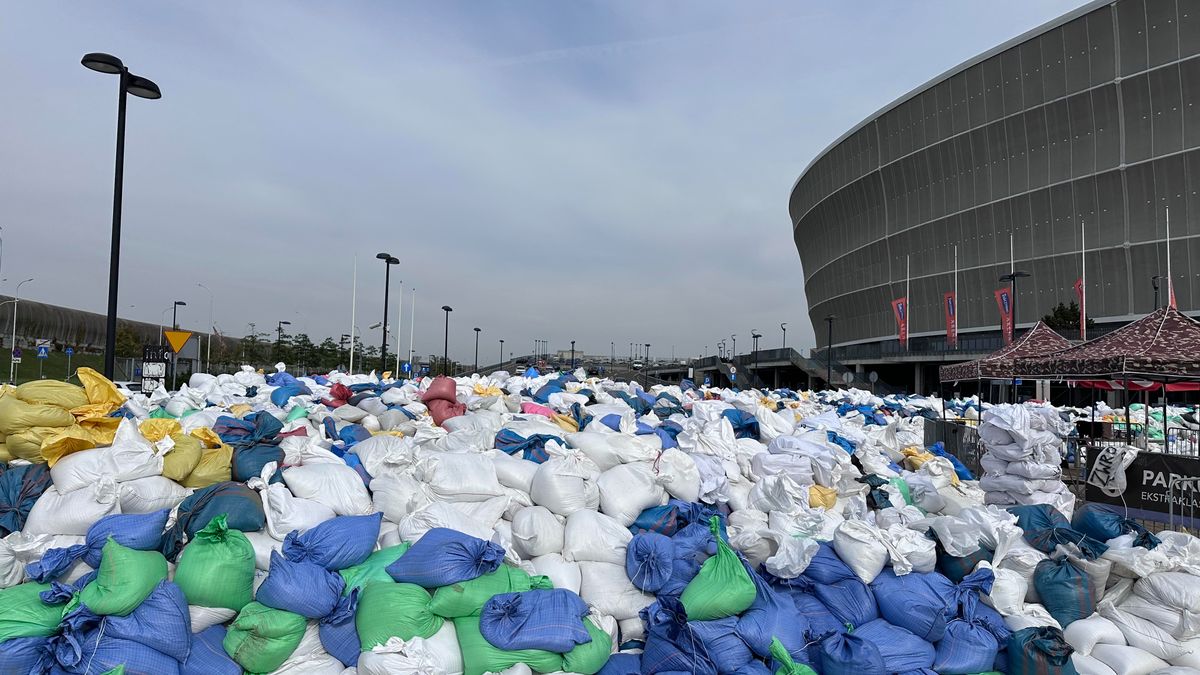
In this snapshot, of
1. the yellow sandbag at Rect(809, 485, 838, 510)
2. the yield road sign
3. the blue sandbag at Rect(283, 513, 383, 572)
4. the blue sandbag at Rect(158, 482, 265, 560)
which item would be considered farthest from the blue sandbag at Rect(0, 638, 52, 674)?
the yield road sign

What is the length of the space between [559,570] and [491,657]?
70cm

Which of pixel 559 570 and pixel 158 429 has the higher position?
pixel 158 429

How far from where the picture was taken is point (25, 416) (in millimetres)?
4410

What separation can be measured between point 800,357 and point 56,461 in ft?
135

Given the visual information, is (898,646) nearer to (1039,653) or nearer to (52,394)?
(1039,653)

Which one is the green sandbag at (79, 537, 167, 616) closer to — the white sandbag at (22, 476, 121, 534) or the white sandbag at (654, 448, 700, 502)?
the white sandbag at (22, 476, 121, 534)

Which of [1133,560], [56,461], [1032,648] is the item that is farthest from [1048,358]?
[56,461]

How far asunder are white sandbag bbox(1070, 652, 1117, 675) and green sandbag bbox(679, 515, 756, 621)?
1.62m

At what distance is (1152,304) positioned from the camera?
99.5ft

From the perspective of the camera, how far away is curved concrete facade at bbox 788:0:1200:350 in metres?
29.5

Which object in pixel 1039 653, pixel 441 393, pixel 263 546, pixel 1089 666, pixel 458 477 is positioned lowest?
pixel 1089 666

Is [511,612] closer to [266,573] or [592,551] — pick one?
[592,551]

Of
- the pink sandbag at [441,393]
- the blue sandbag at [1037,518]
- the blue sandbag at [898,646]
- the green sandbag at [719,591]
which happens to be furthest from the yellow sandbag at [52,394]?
the blue sandbag at [1037,518]

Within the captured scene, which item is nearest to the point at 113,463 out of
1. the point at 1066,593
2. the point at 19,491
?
the point at 19,491
